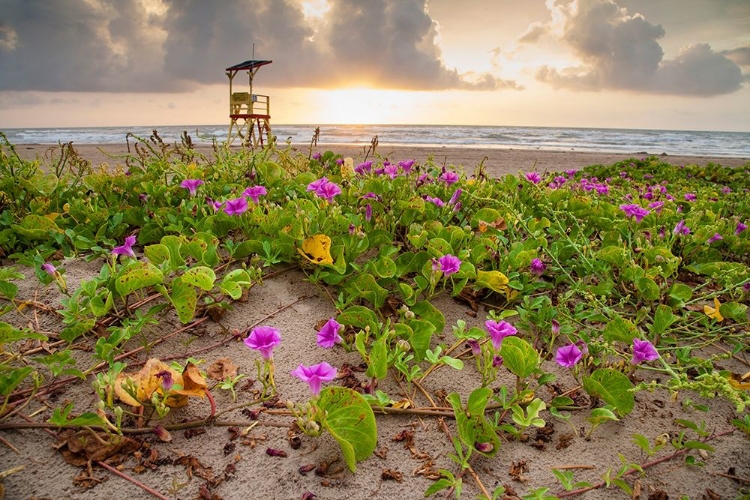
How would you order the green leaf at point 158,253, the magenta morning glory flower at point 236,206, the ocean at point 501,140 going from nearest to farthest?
the green leaf at point 158,253 < the magenta morning glory flower at point 236,206 < the ocean at point 501,140

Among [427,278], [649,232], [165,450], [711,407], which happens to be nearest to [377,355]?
[427,278]

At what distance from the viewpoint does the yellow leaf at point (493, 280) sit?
2.03m

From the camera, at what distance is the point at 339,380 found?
168 cm

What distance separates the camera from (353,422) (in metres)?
1.29

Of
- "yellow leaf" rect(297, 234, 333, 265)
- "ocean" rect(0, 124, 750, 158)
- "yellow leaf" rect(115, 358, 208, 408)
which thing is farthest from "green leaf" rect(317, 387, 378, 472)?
"ocean" rect(0, 124, 750, 158)

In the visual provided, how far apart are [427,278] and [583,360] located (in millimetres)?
713

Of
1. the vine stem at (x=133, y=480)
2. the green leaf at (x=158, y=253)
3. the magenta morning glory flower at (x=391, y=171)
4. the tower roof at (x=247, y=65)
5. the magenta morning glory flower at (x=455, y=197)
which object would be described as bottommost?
the vine stem at (x=133, y=480)

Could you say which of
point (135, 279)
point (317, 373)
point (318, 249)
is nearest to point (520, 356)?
point (317, 373)

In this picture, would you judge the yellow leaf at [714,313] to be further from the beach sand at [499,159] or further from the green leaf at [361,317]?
the beach sand at [499,159]

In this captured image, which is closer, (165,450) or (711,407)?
(165,450)

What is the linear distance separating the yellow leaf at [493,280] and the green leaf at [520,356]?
516 mm

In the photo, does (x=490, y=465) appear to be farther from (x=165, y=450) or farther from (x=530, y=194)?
(x=530, y=194)

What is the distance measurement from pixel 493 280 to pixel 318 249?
2.69 ft

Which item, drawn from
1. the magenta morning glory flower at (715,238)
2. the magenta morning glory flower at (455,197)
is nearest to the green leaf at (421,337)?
the magenta morning glory flower at (455,197)
